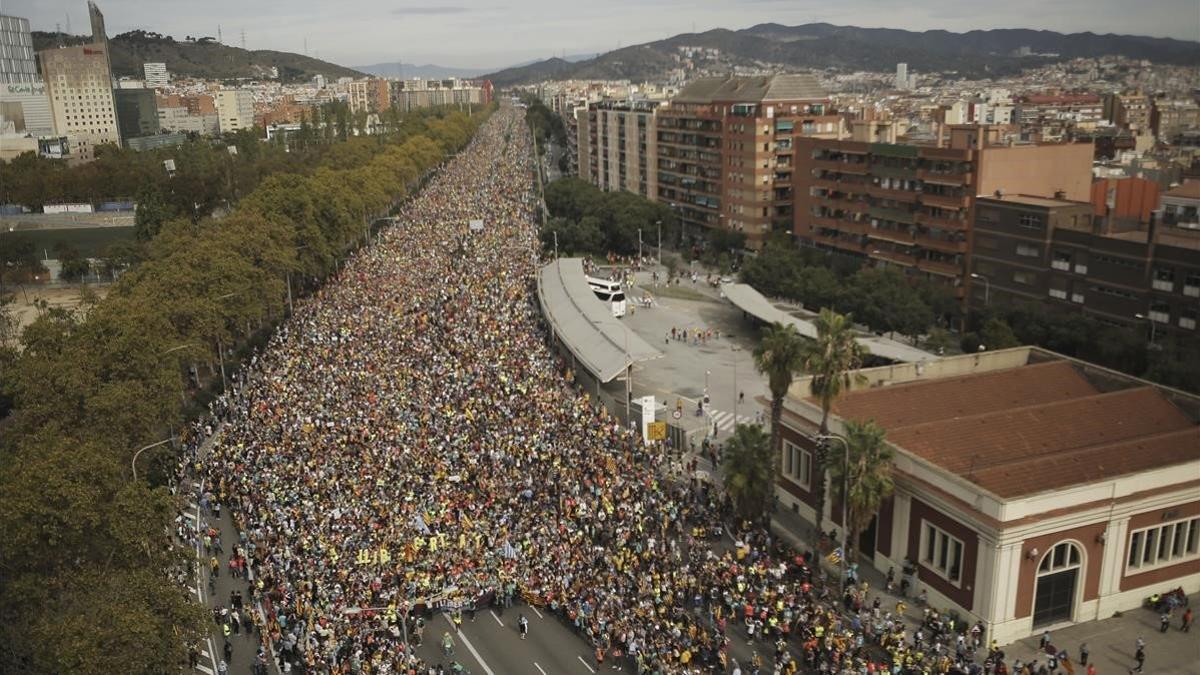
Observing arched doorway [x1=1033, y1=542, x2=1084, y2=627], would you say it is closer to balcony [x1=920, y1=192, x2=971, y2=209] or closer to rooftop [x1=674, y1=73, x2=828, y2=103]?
balcony [x1=920, y1=192, x2=971, y2=209]

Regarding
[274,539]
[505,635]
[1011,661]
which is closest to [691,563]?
[505,635]

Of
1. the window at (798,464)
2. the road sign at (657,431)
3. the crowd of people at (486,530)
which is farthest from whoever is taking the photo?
the road sign at (657,431)

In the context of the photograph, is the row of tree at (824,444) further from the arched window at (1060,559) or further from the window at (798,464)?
the arched window at (1060,559)

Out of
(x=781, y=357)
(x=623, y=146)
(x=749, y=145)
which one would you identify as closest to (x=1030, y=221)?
(x=781, y=357)

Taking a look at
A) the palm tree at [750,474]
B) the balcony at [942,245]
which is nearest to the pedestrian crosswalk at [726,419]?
the palm tree at [750,474]

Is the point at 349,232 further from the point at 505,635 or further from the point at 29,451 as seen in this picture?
the point at 505,635

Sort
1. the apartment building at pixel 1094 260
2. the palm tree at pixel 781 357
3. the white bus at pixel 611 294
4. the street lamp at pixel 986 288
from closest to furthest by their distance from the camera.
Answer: the palm tree at pixel 781 357 < the apartment building at pixel 1094 260 < the street lamp at pixel 986 288 < the white bus at pixel 611 294

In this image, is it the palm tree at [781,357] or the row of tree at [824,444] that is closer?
the row of tree at [824,444]

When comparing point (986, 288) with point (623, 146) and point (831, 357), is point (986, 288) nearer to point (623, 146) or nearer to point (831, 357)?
point (831, 357)
